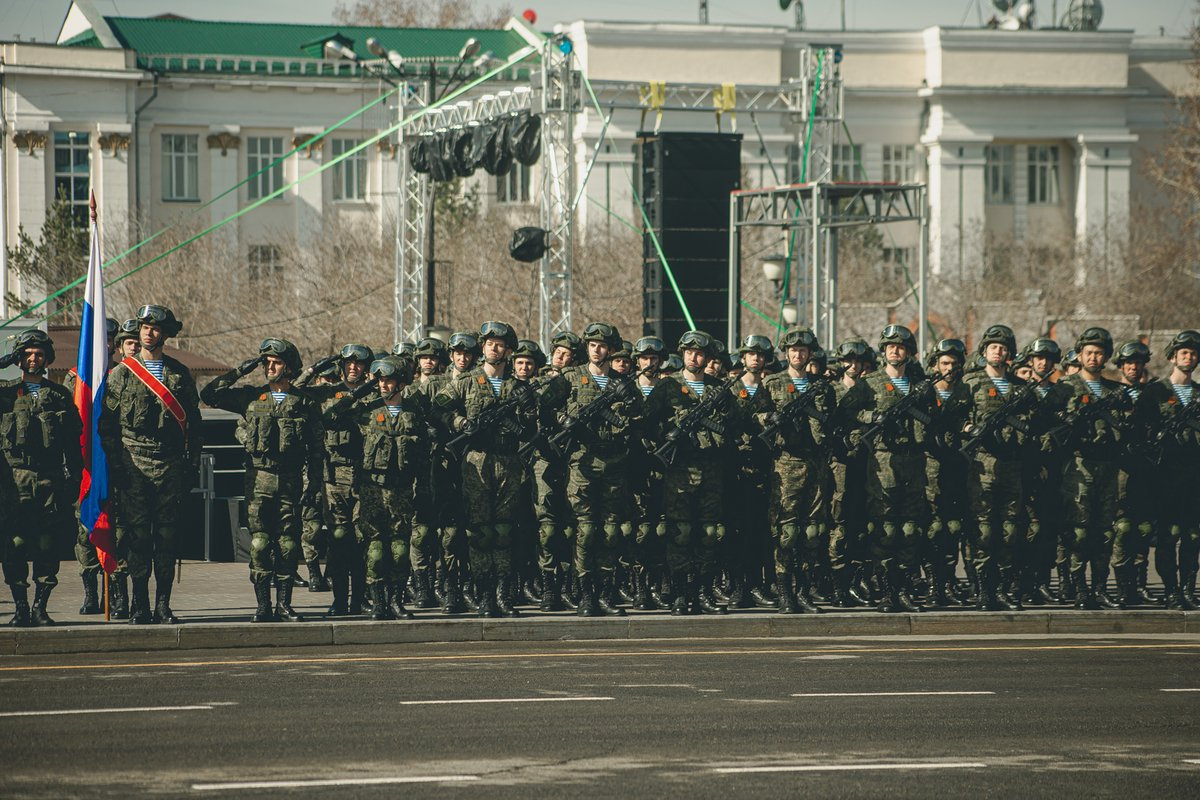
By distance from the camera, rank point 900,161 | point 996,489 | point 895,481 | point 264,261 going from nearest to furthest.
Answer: point 895,481 < point 996,489 < point 264,261 < point 900,161

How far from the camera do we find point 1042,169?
67125 mm

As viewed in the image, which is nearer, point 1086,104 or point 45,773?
point 45,773

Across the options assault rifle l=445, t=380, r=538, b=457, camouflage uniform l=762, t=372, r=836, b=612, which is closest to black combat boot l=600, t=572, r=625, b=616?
camouflage uniform l=762, t=372, r=836, b=612

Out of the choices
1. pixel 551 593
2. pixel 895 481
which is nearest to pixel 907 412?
pixel 895 481

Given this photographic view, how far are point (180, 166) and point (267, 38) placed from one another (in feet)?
19.3

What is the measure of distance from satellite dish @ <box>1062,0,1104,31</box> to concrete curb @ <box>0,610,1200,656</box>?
183ft

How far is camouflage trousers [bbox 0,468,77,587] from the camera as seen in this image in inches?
519

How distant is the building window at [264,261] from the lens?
162 feet

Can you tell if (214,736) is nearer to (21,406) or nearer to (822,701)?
(822,701)

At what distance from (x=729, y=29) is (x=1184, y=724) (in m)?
51.8

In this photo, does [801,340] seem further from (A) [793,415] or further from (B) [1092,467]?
(B) [1092,467]

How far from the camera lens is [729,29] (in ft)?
198

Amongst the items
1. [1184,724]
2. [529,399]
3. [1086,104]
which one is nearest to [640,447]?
[529,399]

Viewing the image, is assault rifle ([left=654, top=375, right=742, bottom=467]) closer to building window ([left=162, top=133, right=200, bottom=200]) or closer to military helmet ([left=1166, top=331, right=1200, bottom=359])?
military helmet ([left=1166, top=331, right=1200, bottom=359])
